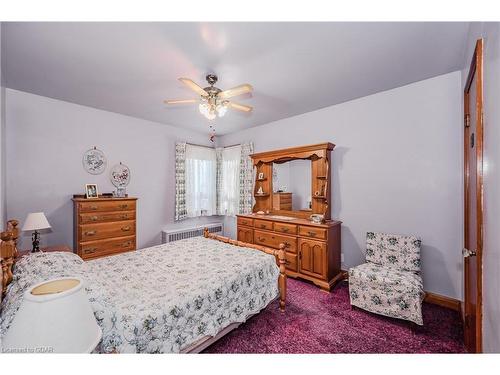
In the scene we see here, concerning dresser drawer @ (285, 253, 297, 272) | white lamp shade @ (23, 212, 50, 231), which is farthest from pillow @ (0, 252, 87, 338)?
dresser drawer @ (285, 253, 297, 272)

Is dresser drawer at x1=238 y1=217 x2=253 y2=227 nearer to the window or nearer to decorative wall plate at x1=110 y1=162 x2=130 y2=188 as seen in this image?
the window

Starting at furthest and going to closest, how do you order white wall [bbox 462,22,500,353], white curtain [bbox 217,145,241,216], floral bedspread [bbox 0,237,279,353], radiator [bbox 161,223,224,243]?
white curtain [bbox 217,145,241,216] → radiator [bbox 161,223,224,243] → floral bedspread [bbox 0,237,279,353] → white wall [bbox 462,22,500,353]

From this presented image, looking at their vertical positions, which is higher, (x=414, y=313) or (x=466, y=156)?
(x=466, y=156)

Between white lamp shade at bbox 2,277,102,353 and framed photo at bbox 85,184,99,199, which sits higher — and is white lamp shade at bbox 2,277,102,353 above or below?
below

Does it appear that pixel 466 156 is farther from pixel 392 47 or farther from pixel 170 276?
pixel 170 276

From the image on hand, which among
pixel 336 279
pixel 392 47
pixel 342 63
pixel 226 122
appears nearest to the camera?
pixel 392 47

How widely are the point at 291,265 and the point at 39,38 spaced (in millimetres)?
3827

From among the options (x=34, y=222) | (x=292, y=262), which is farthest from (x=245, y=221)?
(x=34, y=222)

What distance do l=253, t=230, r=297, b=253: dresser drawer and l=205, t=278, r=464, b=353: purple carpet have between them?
0.87m

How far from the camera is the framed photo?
3.22 m

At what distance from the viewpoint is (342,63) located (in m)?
2.22

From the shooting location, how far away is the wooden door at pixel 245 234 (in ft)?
12.5

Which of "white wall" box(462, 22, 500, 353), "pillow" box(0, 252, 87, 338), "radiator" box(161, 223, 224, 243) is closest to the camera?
"white wall" box(462, 22, 500, 353)
